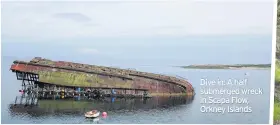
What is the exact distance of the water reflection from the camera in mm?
6773

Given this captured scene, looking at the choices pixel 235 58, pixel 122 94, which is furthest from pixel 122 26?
pixel 235 58

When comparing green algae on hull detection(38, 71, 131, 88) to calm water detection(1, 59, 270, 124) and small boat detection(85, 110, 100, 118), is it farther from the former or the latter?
small boat detection(85, 110, 100, 118)

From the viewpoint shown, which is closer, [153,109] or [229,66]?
[229,66]

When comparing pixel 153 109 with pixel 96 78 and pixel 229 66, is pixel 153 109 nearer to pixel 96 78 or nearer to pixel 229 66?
pixel 96 78

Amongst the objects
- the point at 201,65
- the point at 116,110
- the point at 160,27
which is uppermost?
the point at 160,27

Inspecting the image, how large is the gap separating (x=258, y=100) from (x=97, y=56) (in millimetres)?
1966

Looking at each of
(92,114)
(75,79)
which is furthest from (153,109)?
(75,79)

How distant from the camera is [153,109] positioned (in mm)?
6887

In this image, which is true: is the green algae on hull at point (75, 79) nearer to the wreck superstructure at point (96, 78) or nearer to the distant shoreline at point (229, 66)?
the wreck superstructure at point (96, 78)

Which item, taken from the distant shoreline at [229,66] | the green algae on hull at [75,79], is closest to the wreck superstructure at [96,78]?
the green algae on hull at [75,79]

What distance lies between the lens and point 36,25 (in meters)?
6.54

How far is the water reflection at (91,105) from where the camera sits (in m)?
6.77

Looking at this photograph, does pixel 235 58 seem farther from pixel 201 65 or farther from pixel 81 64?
pixel 81 64

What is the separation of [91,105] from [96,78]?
1.07ft
